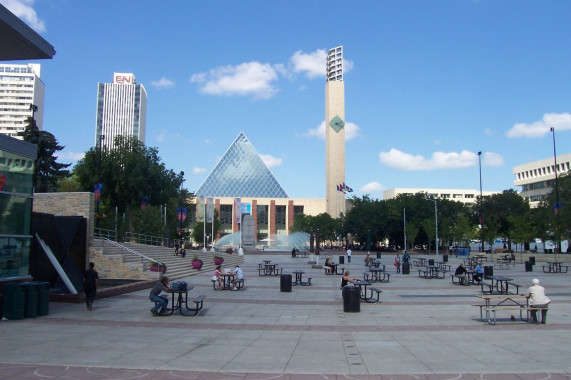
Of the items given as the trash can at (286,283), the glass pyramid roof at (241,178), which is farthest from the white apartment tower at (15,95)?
the trash can at (286,283)

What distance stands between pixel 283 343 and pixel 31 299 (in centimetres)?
710

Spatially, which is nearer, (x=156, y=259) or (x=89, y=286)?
(x=89, y=286)

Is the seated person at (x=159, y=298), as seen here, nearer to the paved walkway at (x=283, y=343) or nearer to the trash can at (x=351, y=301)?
the paved walkway at (x=283, y=343)

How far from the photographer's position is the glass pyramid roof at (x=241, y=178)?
134750 millimetres

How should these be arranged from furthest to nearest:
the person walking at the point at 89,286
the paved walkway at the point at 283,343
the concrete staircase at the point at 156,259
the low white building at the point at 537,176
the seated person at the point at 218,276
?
the low white building at the point at 537,176, the concrete staircase at the point at 156,259, the seated person at the point at 218,276, the person walking at the point at 89,286, the paved walkway at the point at 283,343

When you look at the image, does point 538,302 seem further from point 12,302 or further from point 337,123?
point 337,123

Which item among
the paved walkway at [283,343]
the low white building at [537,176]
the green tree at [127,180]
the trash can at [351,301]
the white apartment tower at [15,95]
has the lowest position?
the paved walkway at [283,343]

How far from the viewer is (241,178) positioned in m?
138

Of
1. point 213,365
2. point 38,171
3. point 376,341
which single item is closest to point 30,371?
point 213,365

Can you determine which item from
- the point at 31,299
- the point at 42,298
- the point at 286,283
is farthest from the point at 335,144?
the point at 31,299

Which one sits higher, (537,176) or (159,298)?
(537,176)

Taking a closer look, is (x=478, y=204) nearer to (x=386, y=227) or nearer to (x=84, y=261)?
(x=386, y=227)

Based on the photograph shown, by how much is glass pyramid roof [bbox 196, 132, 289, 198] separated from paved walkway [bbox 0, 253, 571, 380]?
11850 cm

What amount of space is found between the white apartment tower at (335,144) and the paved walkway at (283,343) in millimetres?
102671
